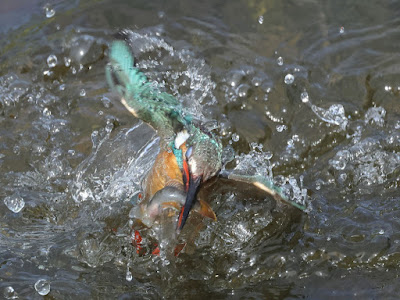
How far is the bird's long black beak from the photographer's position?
325 centimetres


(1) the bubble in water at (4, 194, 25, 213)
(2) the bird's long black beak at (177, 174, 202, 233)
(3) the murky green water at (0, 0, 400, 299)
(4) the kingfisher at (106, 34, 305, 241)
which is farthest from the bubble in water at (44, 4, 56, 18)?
(2) the bird's long black beak at (177, 174, 202, 233)

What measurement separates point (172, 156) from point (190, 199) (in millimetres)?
553

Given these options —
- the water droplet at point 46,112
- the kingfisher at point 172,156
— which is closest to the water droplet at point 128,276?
the kingfisher at point 172,156

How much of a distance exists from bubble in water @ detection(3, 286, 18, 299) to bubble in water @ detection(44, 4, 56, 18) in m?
3.48

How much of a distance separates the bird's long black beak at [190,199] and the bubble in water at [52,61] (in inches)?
107

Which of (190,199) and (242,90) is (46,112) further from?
(190,199)

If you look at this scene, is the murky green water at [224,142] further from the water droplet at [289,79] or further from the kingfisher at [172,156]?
the kingfisher at [172,156]

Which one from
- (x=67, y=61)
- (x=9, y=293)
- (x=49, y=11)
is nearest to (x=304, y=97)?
(x=67, y=61)

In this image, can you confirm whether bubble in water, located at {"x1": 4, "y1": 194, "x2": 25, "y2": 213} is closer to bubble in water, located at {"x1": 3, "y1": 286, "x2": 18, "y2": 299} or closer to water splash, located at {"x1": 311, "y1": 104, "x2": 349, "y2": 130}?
bubble in water, located at {"x1": 3, "y1": 286, "x2": 18, "y2": 299}

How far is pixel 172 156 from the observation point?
3.75m

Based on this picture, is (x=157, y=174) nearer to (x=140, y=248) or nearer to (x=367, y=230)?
(x=140, y=248)

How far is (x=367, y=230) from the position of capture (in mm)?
3871

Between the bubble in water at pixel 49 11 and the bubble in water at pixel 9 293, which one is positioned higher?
the bubble in water at pixel 49 11

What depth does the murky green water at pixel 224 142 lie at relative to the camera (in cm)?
358
